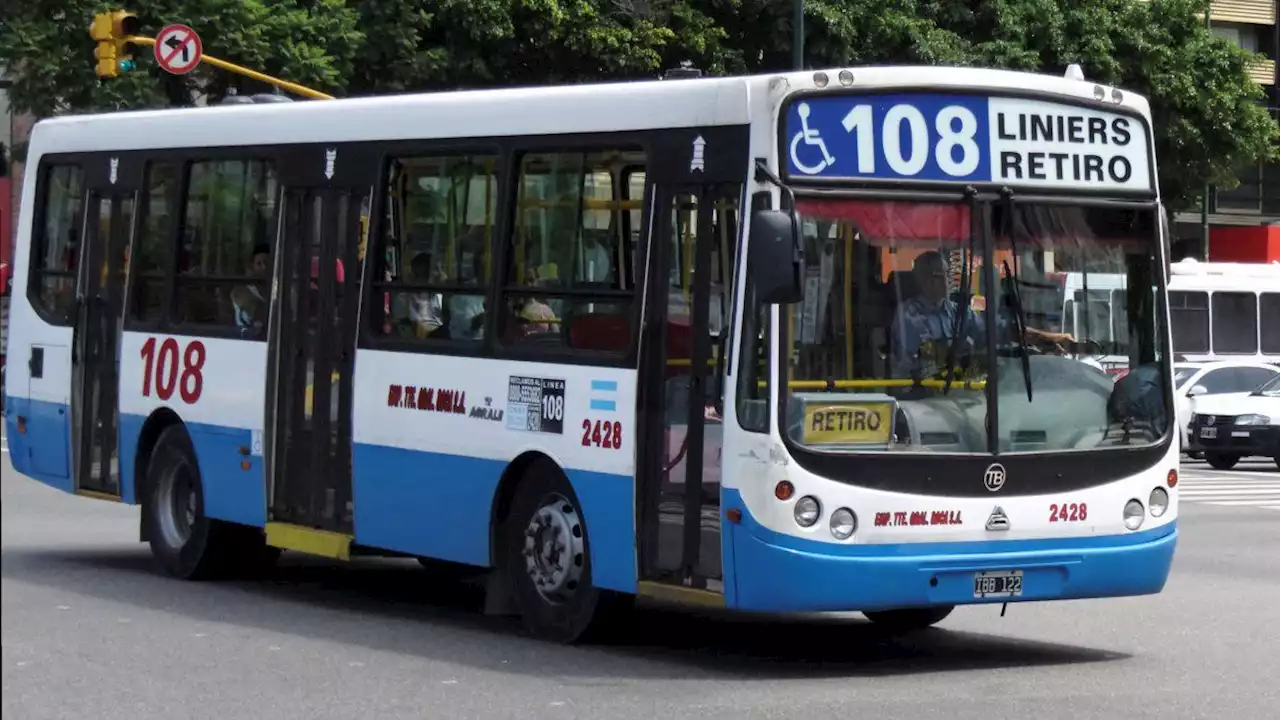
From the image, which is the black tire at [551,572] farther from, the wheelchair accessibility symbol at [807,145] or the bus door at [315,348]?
the wheelchair accessibility symbol at [807,145]

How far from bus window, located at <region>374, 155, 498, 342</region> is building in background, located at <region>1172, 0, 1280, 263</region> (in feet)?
153

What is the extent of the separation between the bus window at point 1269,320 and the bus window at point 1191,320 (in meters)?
1.10

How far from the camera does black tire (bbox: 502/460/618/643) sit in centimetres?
1123

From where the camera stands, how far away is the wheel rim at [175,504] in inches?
576

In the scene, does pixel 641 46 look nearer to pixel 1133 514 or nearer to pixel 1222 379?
pixel 1222 379

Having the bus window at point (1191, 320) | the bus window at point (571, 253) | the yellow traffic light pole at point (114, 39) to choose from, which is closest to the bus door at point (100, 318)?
the bus window at point (571, 253)

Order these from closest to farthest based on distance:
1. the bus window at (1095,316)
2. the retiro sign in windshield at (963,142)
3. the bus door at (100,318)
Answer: the retiro sign in windshield at (963,142) < the bus window at (1095,316) < the bus door at (100,318)

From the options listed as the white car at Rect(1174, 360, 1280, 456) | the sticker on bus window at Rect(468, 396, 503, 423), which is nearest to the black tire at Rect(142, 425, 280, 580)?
the sticker on bus window at Rect(468, 396, 503, 423)

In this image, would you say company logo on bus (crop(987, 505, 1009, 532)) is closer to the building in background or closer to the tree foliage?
the tree foliage

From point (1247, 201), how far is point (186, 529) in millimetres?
48004

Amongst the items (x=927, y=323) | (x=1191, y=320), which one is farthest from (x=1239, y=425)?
(x=927, y=323)

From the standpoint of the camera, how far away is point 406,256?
493 inches

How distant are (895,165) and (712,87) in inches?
35.6

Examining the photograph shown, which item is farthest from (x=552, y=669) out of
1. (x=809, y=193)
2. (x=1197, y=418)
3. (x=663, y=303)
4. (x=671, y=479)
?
(x=1197, y=418)
